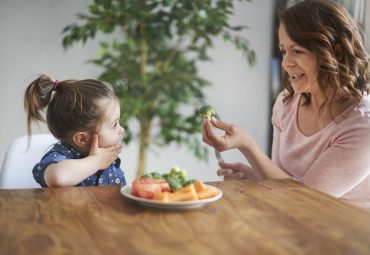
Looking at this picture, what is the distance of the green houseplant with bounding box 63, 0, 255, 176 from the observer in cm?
291

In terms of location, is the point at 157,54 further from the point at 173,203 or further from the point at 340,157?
the point at 173,203

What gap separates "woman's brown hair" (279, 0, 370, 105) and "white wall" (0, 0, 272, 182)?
166 centimetres

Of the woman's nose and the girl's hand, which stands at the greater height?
the woman's nose

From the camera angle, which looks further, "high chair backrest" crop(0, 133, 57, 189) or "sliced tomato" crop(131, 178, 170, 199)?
"high chair backrest" crop(0, 133, 57, 189)

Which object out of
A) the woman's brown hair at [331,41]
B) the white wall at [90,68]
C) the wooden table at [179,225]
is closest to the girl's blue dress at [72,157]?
the wooden table at [179,225]

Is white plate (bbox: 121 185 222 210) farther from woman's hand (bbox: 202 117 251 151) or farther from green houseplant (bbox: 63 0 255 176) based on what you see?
green houseplant (bbox: 63 0 255 176)

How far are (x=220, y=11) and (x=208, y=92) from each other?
1.74 feet

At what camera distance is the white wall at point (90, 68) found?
2.97 m

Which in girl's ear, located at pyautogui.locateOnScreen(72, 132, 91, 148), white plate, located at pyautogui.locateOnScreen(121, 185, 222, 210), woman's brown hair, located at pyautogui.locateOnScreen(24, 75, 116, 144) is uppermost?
woman's brown hair, located at pyautogui.locateOnScreen(24, 75, 116, 144)

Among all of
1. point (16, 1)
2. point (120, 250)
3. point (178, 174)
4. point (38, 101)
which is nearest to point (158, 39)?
point (16, 1)

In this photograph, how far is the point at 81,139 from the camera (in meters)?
1.59

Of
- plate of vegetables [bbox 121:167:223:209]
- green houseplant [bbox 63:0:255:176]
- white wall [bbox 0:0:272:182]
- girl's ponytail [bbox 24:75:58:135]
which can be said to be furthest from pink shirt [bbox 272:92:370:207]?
white wall [bbox 0:0:272:182]

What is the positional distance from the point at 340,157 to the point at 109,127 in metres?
0.71

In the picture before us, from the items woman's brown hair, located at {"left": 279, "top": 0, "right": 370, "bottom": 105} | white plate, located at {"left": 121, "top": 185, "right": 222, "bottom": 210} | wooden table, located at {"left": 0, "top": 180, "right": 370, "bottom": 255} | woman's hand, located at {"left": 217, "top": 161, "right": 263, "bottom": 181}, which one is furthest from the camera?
woman's hand, located at {"left": 217, "top": 161, "right": 263, "bottom": 181}
